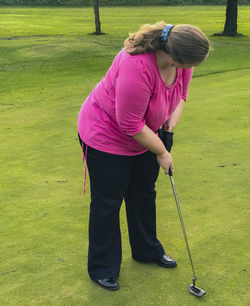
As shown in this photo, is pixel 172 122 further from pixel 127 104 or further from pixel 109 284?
pixel 109 284

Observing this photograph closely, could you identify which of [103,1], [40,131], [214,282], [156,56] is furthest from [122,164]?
[103,1]

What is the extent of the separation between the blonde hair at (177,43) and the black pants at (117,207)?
2.30ft

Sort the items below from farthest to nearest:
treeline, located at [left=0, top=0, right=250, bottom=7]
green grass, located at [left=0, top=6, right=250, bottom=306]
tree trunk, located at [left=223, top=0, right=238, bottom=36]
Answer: treeline, located at [left=0, top=0, right=250, bottom=7]
tree trunk, located at [left=223, top=0, right=238, bottom=36]
green grass, located at [left=0, top=6, right=250, bottom=306]

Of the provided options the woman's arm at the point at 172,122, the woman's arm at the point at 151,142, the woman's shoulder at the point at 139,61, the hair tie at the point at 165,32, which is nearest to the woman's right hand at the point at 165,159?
the woman's arm at the point at 151,142

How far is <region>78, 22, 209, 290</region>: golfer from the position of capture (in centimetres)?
252

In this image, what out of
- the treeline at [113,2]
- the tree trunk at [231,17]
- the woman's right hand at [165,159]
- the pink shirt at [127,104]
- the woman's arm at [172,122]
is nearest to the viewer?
the pink shirt at [127,104]

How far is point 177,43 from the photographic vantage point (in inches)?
95.8

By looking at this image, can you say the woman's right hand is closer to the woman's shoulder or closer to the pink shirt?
the pink shirt

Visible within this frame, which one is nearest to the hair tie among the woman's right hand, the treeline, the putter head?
the woman's right hand

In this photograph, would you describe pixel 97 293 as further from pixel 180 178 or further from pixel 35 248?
pixel 180 178

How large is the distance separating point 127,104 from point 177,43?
41cm

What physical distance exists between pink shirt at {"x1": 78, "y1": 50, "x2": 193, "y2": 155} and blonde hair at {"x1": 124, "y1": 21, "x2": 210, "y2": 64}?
59 mm

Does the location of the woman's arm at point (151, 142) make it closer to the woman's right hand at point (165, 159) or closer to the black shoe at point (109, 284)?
the woman's right hand at point (165, 159)

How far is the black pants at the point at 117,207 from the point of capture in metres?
Answer: 2.94
